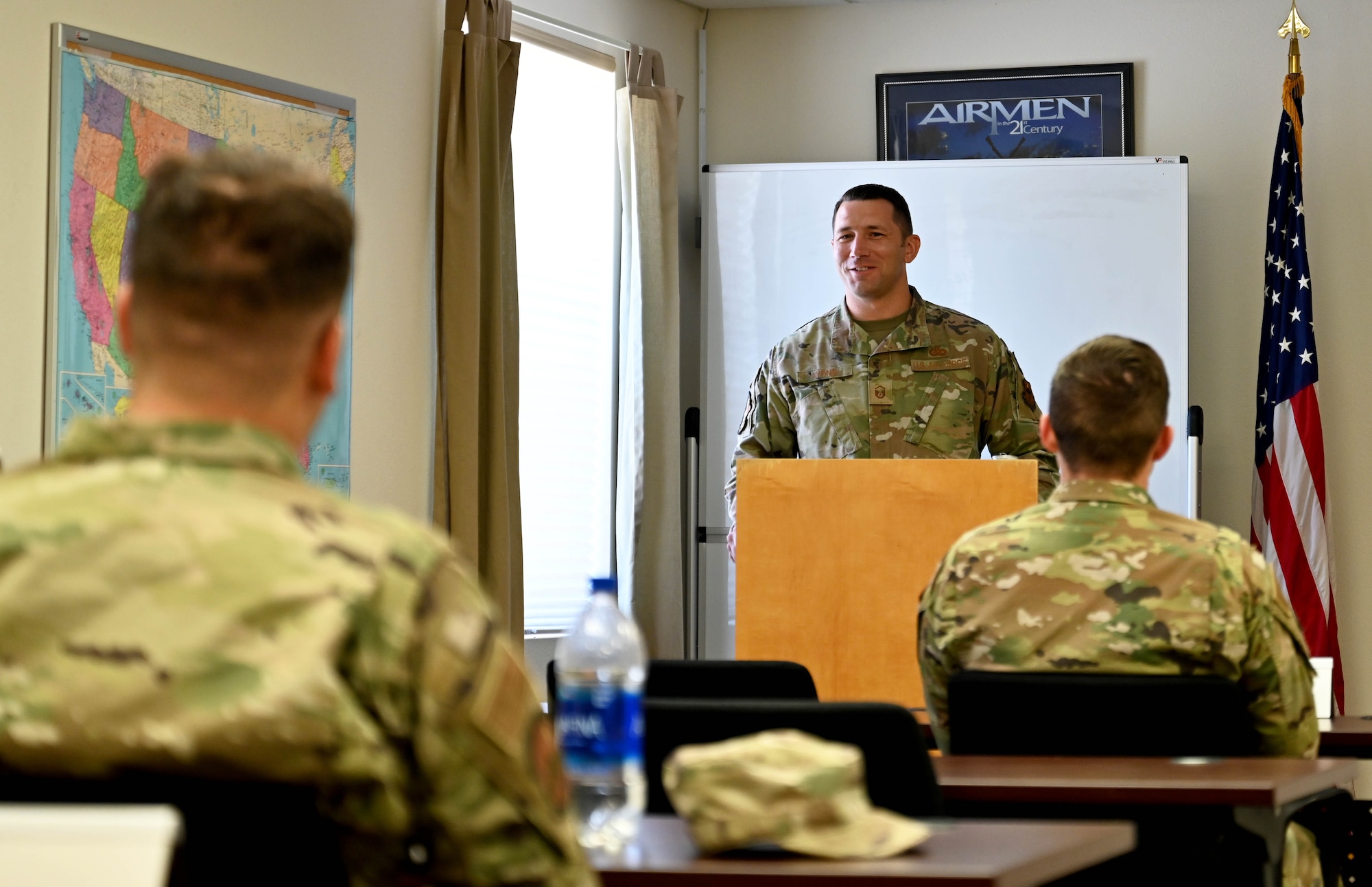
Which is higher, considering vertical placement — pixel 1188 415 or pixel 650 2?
pixel 650 2

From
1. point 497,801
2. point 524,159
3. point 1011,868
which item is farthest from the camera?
point 524,159

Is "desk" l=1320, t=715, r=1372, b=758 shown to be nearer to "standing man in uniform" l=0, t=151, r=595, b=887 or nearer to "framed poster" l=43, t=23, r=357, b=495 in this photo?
"standing man in uniform" l=0, t=151, r=595, b=887

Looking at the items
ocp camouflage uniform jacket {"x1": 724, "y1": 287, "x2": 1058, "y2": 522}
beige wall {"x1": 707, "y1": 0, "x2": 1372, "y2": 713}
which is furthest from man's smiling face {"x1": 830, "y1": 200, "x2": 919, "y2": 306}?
beige wall {"x1": 707, "y1": 0, "x2": 1372, "y2": 713}

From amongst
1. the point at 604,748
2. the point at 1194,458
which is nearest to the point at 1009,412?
the point at 1194,458

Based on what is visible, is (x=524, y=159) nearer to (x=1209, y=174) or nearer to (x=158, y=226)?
(x=1209, y=174)

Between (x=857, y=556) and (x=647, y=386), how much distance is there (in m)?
2.19

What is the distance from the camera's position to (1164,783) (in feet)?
5.64

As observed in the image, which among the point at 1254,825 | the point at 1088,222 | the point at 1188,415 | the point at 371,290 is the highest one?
the point at 1088,222

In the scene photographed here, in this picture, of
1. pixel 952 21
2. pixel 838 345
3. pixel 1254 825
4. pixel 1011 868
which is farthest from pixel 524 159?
pixel 1011 868

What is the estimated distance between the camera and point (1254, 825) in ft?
6.01

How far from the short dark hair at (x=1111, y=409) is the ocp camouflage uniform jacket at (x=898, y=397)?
217 cm

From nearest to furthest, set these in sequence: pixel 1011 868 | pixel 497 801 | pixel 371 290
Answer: pixel 497 801, pixel 1011 868, pixel 371 290

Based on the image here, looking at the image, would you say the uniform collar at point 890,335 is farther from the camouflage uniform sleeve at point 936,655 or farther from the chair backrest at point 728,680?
the chair backrest at point 728,680

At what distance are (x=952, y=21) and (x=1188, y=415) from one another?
1857mm
